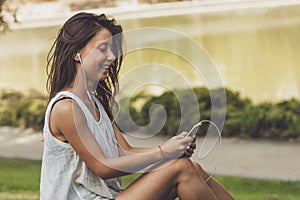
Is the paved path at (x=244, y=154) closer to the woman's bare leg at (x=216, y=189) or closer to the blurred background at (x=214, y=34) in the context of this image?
the blurred background at (x=214, y=34)

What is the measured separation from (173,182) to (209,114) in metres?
5.21

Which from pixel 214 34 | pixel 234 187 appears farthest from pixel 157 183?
pixel 214 34

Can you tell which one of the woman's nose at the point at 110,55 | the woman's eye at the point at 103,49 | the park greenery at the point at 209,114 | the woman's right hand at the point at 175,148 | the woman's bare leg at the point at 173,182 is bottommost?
the park greenery at the point at 209,114

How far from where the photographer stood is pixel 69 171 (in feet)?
10.5

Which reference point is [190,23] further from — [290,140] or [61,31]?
[61,31]

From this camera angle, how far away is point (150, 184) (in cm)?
317

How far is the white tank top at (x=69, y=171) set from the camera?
319 cm

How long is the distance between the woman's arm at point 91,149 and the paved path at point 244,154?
2.30m

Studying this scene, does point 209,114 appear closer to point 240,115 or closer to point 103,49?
point 240,115

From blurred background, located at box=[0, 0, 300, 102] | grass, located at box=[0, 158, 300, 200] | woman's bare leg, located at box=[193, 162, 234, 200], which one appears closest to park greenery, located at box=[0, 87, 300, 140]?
blurred background, located at box=[0, 0, 300, 102]

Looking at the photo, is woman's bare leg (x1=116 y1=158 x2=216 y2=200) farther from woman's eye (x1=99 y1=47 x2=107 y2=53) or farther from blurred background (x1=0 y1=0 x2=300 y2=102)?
blurred background (x1=0 y1=0 x2=300 y2=102)

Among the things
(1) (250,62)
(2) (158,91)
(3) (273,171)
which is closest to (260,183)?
(3) (273,171)

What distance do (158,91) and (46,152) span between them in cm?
705

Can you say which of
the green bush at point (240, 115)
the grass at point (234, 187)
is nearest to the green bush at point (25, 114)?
the green bush at point (240, 115)
